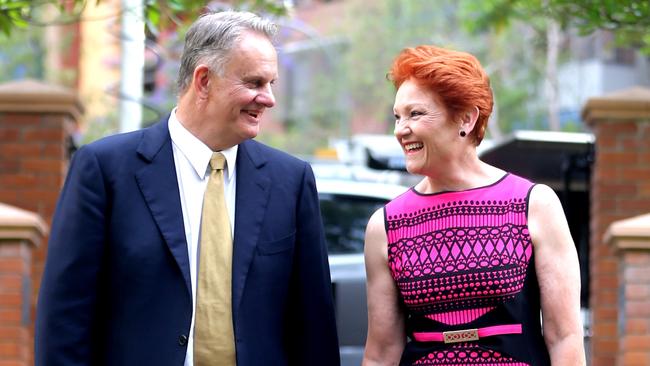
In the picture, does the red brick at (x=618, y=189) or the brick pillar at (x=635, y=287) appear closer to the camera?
the brick pillar at (x=635, y=287)

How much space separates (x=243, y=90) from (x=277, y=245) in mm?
519

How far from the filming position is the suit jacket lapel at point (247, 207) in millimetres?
4648

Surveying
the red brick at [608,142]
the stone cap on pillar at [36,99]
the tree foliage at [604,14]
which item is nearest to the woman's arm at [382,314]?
the tree foliage at [604,14]

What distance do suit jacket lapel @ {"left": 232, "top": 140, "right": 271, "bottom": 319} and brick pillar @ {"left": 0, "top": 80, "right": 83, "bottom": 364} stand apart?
430cm

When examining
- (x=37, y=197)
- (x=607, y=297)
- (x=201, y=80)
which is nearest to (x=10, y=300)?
(x=37, y=197)

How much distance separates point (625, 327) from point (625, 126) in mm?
2287

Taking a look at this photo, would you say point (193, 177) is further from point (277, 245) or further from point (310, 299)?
point (310, 299)

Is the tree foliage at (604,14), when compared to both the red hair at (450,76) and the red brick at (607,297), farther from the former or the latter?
the red hair at (450,76)

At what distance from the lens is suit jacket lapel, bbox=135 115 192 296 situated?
15.1 ft

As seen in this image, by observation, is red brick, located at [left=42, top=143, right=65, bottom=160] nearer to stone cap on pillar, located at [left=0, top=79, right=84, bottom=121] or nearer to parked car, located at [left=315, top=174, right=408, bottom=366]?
stone cap on pillar, located at [left=0, top=79, right=84, bottom=121]

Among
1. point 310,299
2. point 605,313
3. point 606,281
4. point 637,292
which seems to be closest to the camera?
point 310,299

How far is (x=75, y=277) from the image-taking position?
4.59 meters

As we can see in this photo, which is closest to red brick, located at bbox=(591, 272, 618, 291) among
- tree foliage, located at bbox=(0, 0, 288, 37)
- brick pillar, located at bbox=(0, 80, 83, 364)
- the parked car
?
the parked car

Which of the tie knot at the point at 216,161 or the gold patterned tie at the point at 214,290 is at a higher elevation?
the tie knot at the point at 216,161
